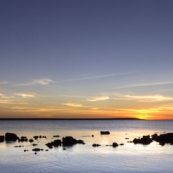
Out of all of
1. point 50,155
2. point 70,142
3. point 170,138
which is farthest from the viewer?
point 170,138

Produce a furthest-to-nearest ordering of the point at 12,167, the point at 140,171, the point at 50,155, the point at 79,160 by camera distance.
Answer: the point at 50,155
the point at 79,160
the point at 12,167
the point at 140,171

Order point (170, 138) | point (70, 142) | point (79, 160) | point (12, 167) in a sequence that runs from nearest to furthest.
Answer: point (12, 167), point (79, 160), point (70, 142), point (170, 138)

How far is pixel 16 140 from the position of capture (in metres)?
121

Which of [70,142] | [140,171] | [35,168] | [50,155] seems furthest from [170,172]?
[70,142]

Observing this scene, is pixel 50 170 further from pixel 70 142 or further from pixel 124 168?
pixel 70 142

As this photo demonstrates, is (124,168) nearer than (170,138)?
Yes

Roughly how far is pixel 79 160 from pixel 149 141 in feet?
161

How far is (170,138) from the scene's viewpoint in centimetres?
11850

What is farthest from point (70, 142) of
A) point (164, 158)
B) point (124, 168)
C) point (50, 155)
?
point (124, 168)

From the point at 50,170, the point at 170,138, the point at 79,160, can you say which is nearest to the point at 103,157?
the point at 79,160

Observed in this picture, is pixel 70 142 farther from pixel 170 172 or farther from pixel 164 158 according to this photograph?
pixel 170 172

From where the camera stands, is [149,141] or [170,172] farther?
[149,141]

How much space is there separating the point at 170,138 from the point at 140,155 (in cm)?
4650

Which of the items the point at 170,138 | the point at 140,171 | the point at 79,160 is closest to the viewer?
the point at 140,171
